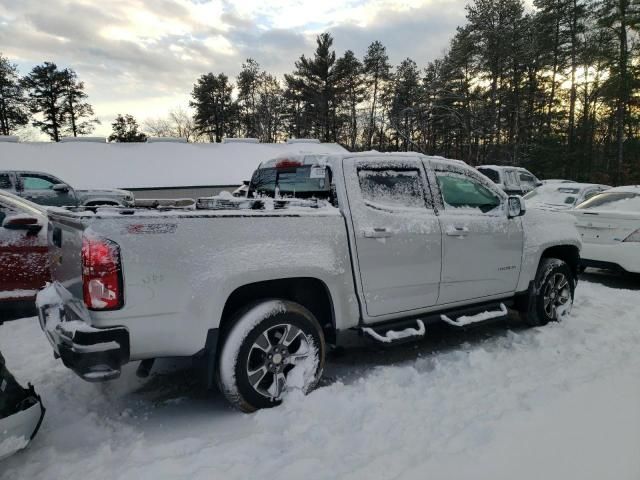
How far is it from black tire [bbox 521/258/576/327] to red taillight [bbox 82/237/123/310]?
Result: 4167mm

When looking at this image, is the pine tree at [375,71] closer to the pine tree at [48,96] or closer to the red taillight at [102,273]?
the pine tree at [48,96]

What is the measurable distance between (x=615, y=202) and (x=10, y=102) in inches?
1693

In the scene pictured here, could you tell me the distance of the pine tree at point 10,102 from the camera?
1382 inches

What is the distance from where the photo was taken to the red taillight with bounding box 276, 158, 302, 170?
3.95 m

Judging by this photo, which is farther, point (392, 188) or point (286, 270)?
point (392, 188)

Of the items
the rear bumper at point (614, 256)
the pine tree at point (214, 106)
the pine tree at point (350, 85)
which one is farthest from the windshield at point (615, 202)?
the pine tree at point (214, 106)

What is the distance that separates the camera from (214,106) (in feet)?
146

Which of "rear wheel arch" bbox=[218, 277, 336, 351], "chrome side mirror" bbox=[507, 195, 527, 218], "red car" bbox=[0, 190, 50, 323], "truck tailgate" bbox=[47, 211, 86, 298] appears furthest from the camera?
"red car" bbox=[0, 190, 50, 323]

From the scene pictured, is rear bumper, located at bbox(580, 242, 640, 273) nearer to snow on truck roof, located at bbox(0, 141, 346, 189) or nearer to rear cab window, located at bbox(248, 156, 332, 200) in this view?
rear cab window, located at bbox(248, 156, 332, 200)

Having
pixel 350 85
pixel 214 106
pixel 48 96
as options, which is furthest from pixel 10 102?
pixel 350 85

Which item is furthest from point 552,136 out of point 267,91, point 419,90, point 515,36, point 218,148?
point 267,91

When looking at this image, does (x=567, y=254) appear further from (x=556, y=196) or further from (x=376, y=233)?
(x=556, y=196)

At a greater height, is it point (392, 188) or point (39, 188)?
point (39, 188)

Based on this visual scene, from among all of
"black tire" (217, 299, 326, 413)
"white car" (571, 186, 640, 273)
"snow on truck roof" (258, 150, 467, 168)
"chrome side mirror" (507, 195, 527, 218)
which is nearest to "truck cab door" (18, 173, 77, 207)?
"snow on truck roof" (258, 150, 467, 168)
